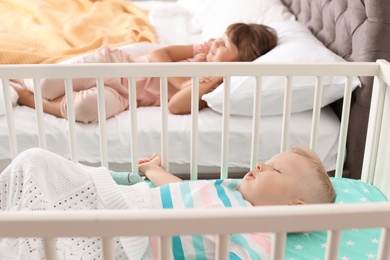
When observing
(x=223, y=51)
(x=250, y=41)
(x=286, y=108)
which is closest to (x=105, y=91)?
(x=223, y=51)

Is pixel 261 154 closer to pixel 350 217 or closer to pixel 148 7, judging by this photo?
pixel 350 217

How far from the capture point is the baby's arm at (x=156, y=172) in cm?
136

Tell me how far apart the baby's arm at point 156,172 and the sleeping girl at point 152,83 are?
0.39 metres

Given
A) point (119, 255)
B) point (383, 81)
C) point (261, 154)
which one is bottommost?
point (261, 154)

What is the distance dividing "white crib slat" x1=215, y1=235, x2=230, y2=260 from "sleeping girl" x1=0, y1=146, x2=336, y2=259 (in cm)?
29

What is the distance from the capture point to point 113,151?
174 cm

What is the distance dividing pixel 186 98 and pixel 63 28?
974mm

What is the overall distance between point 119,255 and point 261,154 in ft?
2.59

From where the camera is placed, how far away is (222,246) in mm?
772

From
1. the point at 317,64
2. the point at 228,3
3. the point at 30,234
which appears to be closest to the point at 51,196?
the point at 30,234

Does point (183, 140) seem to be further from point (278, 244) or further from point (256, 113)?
point (278, 244)

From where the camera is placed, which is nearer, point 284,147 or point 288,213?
point 288,213

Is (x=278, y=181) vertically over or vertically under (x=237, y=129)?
over

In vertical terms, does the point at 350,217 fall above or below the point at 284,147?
above
